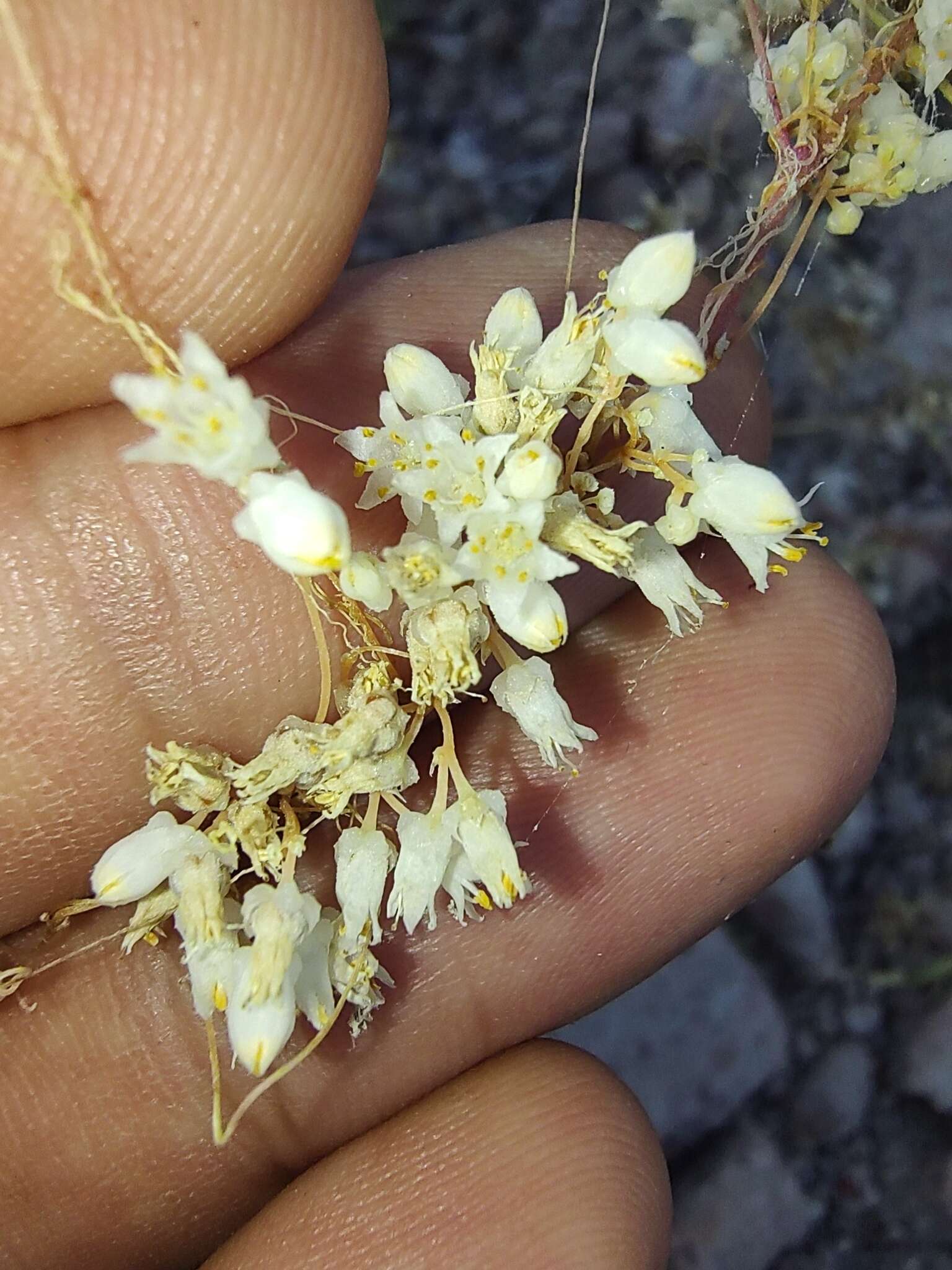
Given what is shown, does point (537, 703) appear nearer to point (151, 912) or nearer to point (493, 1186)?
point (151, 912)

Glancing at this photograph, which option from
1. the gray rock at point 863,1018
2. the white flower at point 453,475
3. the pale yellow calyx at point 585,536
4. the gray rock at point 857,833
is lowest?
the gray rock at point 863,1018

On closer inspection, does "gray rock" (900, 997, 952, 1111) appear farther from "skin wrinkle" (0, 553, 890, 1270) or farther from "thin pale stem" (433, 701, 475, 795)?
"thin pale stem" (433, 701, 475, 795)

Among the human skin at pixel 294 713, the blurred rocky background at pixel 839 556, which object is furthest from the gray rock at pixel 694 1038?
the human skin at pixel 294 713

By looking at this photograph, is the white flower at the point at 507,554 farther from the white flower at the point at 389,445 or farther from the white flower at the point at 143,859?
the white flower at the point at 143,859

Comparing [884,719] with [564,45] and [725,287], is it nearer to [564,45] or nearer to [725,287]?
[725,287]

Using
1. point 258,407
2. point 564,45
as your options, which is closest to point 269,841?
point 258,407

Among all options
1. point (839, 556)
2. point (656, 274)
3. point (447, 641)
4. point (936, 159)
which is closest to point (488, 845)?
point (447, 641)

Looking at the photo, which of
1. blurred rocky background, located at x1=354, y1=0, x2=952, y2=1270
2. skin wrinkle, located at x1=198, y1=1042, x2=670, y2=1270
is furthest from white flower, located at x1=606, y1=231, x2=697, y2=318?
blurred rocky background, located at x1=354, y1=0, x2=952, y2=1270
